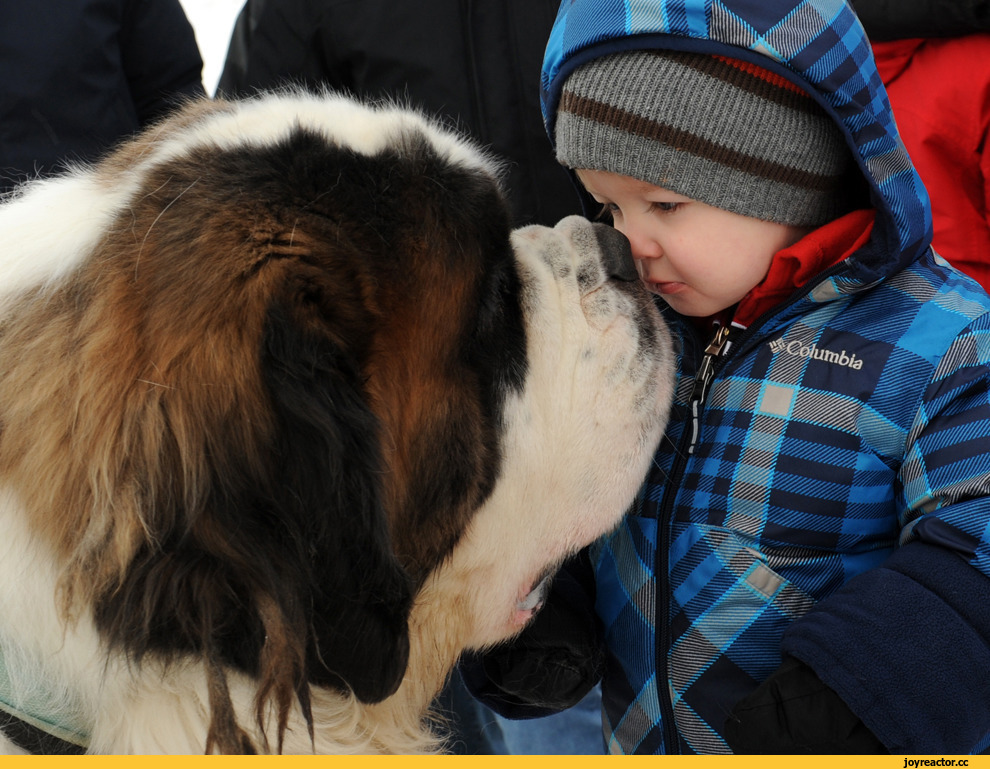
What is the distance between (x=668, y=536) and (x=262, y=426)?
29.7 inches

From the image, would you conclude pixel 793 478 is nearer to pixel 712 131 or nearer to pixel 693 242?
pixel 693 242

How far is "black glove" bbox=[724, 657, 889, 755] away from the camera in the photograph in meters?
1.27

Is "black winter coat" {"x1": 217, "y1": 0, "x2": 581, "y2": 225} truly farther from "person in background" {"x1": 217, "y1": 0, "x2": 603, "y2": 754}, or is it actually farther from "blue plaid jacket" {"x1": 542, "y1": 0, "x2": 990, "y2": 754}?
"blue plaid jacket" {"x1": 542, "y1": 0, "x2": 990, "y2": 754}

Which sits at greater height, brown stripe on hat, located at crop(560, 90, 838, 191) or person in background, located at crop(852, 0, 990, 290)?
brown stripe on hat, located at crop(560, 90, 838, 191)

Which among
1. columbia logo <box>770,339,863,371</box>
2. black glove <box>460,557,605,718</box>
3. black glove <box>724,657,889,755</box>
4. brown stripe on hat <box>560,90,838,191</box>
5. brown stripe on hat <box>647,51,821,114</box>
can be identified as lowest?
black glove <box>460,557,605,718</box>

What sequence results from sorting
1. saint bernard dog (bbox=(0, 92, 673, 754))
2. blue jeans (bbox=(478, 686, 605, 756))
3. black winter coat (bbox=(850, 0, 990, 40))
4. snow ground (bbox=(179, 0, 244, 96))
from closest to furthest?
saint bernard dog (bbox=(0, 92, 673, 754)), black winter coat (bbox=(850, 0, 990, 40)), blue jeans (bbox=(478, 686, 605, 756)), snow ground (bbox=(179, 0, 244, 96))

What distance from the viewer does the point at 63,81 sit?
2.11 meters

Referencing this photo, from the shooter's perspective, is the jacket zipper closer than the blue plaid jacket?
No

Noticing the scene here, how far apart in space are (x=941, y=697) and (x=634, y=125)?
3.12 feet

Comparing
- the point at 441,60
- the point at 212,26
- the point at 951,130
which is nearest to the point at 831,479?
the point at 951,130

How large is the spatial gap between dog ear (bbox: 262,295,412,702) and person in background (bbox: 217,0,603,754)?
3.51 ft

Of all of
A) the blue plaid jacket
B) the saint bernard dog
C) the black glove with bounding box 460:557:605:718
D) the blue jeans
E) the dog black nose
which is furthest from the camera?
the blue jeans

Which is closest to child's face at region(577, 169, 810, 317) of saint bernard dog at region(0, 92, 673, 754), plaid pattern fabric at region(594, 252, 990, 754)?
plaid pattern fabric at region(594, 252, 990, 754)

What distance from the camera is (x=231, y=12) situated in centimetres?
461
